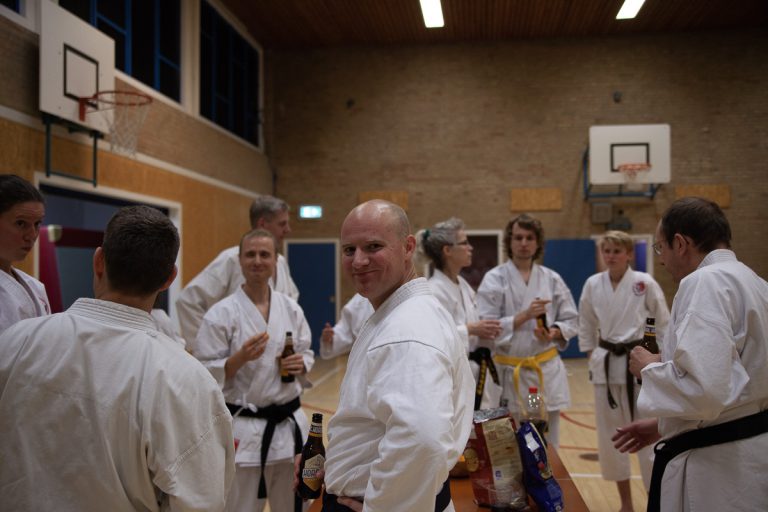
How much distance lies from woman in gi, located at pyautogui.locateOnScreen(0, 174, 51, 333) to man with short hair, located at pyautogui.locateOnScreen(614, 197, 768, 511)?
230cm

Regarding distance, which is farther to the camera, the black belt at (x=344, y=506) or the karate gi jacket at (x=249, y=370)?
the karate gi jacket at (x=249, y=370)

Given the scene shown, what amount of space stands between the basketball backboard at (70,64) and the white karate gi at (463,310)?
401cm

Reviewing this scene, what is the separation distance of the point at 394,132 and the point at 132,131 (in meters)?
5.83

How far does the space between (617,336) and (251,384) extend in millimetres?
2729

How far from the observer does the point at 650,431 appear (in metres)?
2.53

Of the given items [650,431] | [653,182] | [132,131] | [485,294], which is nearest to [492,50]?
[653,182]

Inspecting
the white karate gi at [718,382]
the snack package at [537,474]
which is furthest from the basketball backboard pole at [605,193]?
the snack package at [537,474]

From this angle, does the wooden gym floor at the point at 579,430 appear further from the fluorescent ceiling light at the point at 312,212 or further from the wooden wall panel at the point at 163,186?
the fluorescent ceiling light at the point at 312,212

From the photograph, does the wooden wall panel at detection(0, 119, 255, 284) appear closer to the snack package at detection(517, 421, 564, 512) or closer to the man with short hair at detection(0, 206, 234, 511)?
the man with short hair at detection(0, 206, 234, 511)

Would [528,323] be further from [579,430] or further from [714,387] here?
[579,430]

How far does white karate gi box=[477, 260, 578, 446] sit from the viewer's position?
13.5 feet

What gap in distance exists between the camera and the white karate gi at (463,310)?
13.2 feet

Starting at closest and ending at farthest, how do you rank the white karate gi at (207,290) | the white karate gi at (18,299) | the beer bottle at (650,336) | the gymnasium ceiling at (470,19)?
the white karate gi at (18,299)
the beer bottle at (650,336)
the white karate gi at (207,290)
the gymnasium ceiling at (470,19)

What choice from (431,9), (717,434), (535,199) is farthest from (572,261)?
(717,434)
